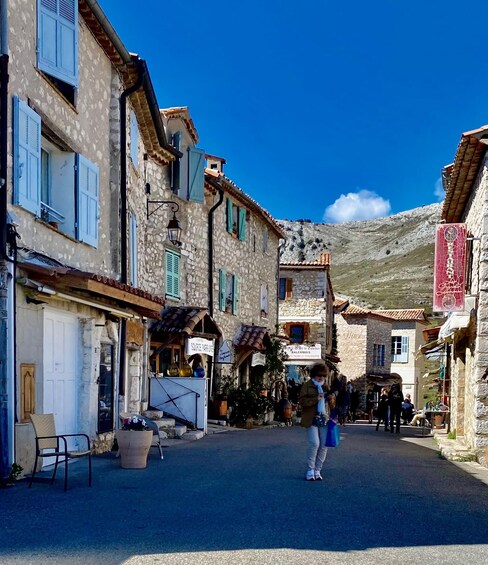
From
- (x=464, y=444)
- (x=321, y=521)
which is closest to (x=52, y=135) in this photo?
(x=321, y=521)

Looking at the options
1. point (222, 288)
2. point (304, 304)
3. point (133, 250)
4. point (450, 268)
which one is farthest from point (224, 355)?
point (304, 304)

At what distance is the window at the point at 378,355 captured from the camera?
49156mm

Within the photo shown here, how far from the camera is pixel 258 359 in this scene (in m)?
27.5

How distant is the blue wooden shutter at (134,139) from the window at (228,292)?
9469 mm

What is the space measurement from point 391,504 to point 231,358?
1742 cm

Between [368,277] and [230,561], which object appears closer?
[230,561]

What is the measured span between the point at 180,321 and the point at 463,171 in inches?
340

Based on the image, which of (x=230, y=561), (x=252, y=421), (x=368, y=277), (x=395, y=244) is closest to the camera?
(x=230, y=561)

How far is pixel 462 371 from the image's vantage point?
56.0 feet

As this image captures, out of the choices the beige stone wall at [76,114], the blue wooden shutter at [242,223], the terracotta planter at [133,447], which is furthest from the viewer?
the blue wooden shutter at [242,223]

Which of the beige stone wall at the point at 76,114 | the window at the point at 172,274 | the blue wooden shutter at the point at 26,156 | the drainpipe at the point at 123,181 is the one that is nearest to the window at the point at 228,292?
the window at the point at 172,274

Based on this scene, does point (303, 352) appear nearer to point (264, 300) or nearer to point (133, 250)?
point (264, 300)

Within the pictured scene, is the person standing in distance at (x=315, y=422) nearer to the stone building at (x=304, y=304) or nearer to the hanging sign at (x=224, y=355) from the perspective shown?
the hanging sign at (x=224, y=355)

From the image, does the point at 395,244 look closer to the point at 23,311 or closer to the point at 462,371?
the point at 462,371
